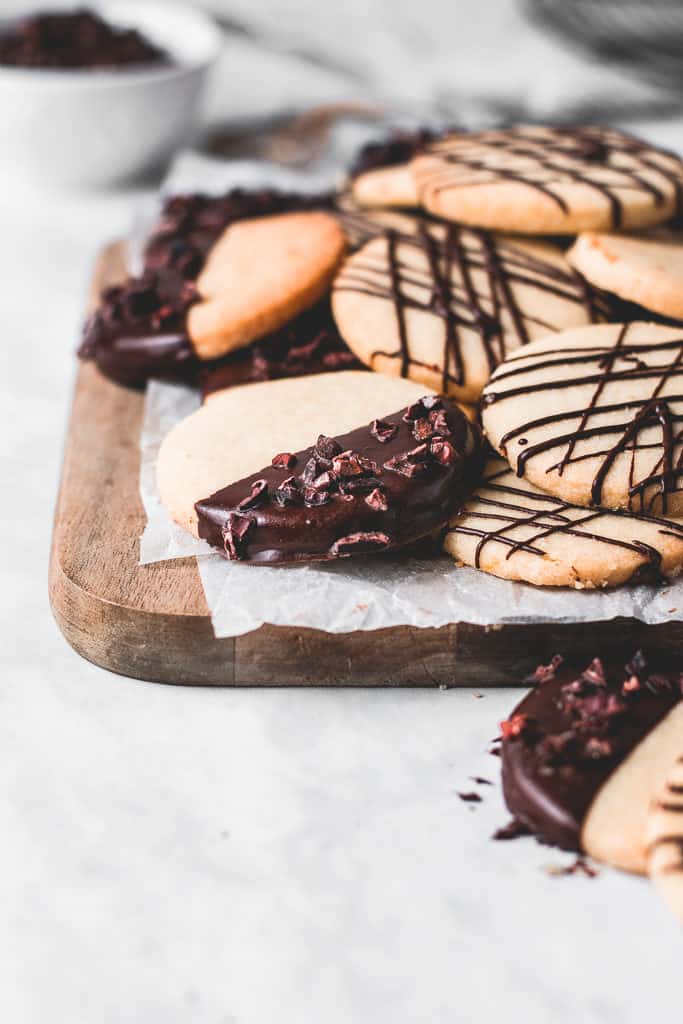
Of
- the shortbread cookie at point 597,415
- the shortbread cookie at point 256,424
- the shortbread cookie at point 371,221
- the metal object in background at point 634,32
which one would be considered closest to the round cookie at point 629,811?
the shortbread cookie at point 597,415

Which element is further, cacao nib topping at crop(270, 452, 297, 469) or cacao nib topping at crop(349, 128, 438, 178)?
cacao nib topping at crop(349, 128, 438, 178)

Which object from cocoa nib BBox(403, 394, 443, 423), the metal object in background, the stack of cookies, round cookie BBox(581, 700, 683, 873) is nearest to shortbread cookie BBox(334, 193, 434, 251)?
the stack of cookies

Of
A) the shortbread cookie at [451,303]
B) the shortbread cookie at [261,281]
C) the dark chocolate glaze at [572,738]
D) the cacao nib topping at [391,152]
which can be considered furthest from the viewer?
the cacao nib topping at [391,152]

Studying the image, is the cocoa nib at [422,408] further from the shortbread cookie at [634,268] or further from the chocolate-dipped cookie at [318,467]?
the shortbread cookie at [634,268]

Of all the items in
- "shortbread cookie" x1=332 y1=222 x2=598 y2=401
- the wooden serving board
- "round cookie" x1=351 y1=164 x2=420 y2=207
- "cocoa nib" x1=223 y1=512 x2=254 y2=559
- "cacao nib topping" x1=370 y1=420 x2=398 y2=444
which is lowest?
the wooden serving board

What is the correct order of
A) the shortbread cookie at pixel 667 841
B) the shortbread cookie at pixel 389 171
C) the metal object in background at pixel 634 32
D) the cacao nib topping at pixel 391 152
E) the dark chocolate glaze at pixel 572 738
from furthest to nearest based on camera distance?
the metal object in background at pixel 634 32 < the cacao nib topping at pixel 391 152 < the shortbread cookie at pixel 389 171 < the dark chocolate glaze at pixel 572 738 < the shortbread cookie at pixel 667 841

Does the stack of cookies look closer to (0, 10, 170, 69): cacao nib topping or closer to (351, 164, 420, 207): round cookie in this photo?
(351, 164, 420, 207): round cookie

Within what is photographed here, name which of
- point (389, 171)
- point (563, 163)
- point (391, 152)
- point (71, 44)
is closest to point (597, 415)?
point (563, 163)
